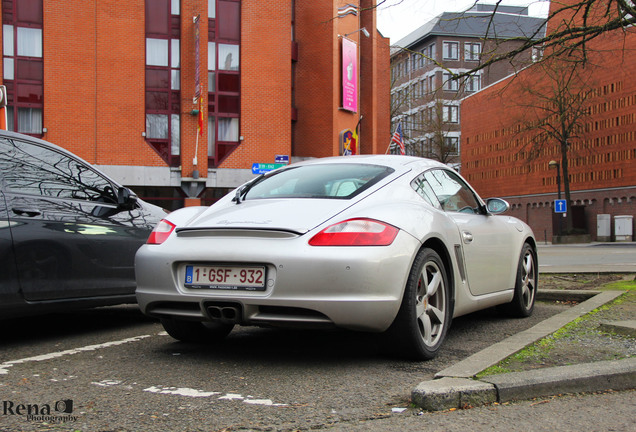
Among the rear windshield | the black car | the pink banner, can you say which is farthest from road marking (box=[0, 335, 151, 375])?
the pink banner

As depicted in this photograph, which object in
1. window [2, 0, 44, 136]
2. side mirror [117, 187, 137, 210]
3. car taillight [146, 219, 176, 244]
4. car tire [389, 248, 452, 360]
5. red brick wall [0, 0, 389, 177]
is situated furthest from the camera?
red brick wall [0, 0, 389, 177]

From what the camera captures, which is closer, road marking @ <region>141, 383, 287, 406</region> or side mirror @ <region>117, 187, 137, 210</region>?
road marking @ <region>141, 383, 287, 406</region>

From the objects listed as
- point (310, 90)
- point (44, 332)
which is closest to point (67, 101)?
point (310, 90)

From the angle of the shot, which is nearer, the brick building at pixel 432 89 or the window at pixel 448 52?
the brick building at pixel 432 89

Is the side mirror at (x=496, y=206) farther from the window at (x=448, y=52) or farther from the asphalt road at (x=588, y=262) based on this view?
the window at (x=448, y=52)

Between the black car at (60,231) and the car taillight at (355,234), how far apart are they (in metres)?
2.22

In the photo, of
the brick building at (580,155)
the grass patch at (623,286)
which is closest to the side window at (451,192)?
the grass patch at (623,286)

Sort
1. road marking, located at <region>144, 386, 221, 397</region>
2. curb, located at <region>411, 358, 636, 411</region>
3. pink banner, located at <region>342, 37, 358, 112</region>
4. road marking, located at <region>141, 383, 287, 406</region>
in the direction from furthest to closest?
pink banner, located at <region>342, 37, 358, 112</region> → road marking, located at <region>144, 386, 221, 397</region> → road marking, located at <region>141, 383, 287, 406</region> → curb, located at <region>411, 358, 636, 411</region>

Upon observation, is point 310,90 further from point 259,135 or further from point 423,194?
point 423,194

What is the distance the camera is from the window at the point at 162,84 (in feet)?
104

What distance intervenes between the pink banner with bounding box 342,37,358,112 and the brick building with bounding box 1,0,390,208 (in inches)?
98.5

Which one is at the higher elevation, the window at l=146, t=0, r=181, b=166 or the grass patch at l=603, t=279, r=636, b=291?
the window at l=146, t=0, r=181, b=166

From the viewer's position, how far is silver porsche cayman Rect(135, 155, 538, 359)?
3.81m

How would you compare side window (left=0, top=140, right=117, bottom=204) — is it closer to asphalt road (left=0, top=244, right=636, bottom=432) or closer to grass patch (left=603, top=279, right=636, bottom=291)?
asphalt road (left=0, top=244, right=636, bottom=432)
